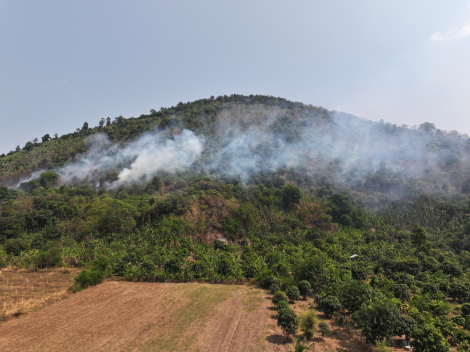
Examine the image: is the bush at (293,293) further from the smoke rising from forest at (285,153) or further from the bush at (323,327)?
the smoke rising from forest at (285,153)

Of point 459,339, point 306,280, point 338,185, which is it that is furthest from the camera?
point 338,185

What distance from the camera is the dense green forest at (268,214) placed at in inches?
1142

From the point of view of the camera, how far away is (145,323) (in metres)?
20.7

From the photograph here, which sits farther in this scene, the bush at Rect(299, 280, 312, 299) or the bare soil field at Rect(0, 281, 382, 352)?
the bush at Rect(299, 280, 312, 299)

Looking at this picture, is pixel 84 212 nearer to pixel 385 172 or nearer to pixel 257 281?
pixel 257 281

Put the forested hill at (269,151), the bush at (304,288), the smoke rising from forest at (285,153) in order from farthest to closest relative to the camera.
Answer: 1. the smoke rising from forest at (285,153)
2. the forested hill at (269,151)
3. the bush at (304,288)

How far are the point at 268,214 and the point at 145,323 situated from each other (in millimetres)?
44212

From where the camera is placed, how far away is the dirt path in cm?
1722

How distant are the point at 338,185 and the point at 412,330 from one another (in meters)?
74.0

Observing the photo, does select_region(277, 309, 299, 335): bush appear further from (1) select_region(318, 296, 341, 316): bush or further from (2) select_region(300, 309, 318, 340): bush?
(1) select_region(318, 296, 341, 316): bush

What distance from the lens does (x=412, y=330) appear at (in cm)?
1647

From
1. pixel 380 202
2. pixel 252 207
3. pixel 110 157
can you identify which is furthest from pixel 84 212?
pixel 380 202

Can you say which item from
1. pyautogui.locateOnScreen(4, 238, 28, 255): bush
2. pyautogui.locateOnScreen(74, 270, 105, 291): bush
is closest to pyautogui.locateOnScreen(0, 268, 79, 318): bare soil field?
pyautogui.locateOnScreen(74, 270, 105, 291): bush

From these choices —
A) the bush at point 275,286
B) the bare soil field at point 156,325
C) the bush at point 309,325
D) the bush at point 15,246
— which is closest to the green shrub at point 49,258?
the bush at point 15,246
